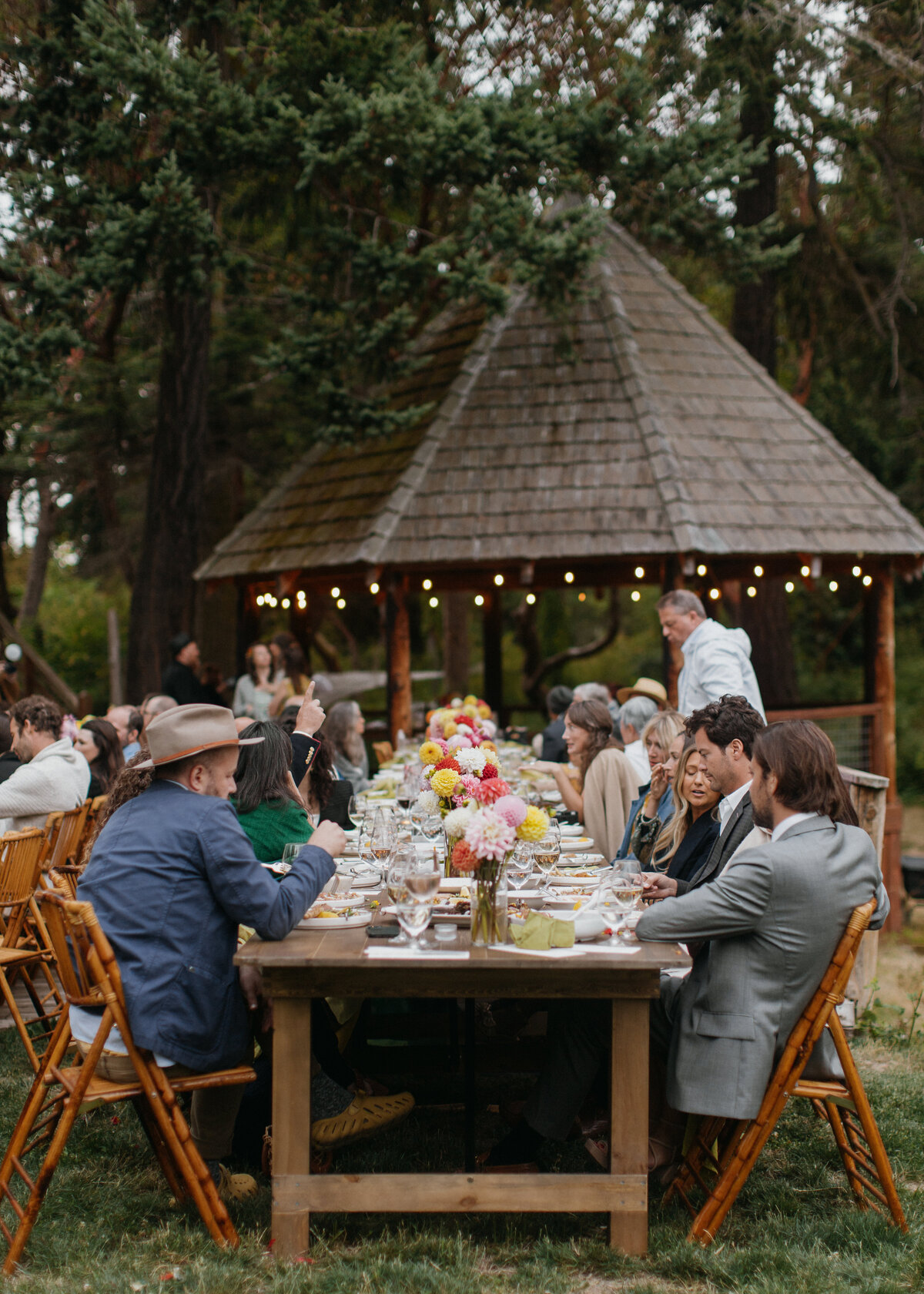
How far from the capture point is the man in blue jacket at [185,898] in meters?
3.47

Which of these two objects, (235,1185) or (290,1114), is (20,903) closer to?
(235,1185)

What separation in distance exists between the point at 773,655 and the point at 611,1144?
1227 cm

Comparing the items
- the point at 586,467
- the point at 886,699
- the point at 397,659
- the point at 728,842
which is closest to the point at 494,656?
the point at 397,659

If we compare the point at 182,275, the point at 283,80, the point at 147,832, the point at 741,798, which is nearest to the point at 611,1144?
the point at 741,798

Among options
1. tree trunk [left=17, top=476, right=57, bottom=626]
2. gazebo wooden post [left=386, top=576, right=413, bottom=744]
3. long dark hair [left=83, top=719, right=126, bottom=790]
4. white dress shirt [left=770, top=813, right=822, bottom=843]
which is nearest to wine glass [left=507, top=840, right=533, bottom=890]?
white dress shirt [left=770, top=813, right=822, bottom=843]

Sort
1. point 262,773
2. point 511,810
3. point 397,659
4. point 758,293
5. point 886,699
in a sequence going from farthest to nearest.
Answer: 1. point 758,293
2. point 886,699
3. point 397,659
4. point 262,773
5. point 511,810

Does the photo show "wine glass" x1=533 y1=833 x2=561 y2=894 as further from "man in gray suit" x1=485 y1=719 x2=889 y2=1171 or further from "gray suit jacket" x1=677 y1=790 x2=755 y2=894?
"man in gray suit" x1=485 y1=719 x2=889 y2=1171

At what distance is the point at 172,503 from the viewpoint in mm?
11969

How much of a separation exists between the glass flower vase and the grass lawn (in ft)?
3.20

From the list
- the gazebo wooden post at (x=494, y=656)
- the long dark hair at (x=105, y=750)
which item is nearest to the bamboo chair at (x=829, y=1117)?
the long dark hair at (x=105, y=750)

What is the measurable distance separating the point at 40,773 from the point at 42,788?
0.08 m

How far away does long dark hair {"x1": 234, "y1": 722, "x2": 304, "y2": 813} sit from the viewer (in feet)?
14.7

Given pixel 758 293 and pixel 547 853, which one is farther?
pixel 758 293

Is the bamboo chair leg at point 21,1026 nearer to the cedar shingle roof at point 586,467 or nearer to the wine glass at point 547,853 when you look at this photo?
the wine glass at point 547,853
